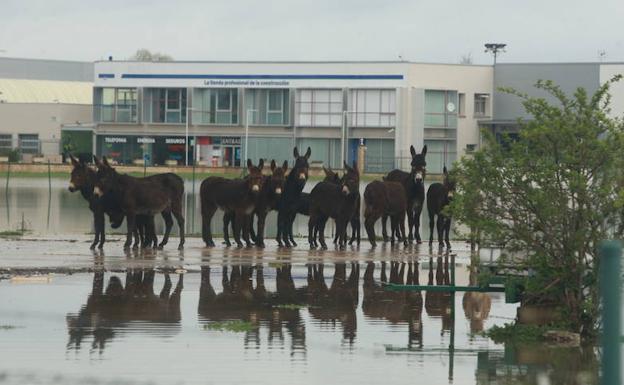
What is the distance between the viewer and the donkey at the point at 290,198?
29.5 meters

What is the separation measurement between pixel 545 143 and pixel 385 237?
53.7ft

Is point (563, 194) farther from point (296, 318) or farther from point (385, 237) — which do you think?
point (385, 237)

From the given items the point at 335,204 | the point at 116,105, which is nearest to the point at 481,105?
the point at 116,105

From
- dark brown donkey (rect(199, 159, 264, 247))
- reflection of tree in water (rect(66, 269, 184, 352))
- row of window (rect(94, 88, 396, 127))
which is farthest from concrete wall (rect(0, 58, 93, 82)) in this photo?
reflection of tree in water (rect(66, 269, 184, 352))

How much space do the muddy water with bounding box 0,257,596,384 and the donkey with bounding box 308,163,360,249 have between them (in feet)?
24.3

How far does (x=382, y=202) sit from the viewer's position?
3042 cm

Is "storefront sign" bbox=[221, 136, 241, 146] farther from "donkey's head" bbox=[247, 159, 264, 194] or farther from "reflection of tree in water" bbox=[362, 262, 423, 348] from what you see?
"reflection of tree in water" bbox=[362, 262, 423, 348]

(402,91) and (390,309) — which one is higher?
(402,91)

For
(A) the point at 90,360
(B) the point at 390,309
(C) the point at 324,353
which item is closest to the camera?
(A) the point at 90,360

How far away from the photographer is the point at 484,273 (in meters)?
16.0

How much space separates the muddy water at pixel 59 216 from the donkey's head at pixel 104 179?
7489mm

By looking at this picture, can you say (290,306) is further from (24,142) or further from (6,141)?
Result: (6,141)

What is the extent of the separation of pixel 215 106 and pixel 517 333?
298ft

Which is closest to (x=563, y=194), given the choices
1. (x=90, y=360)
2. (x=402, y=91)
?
(x=90, y=360)
